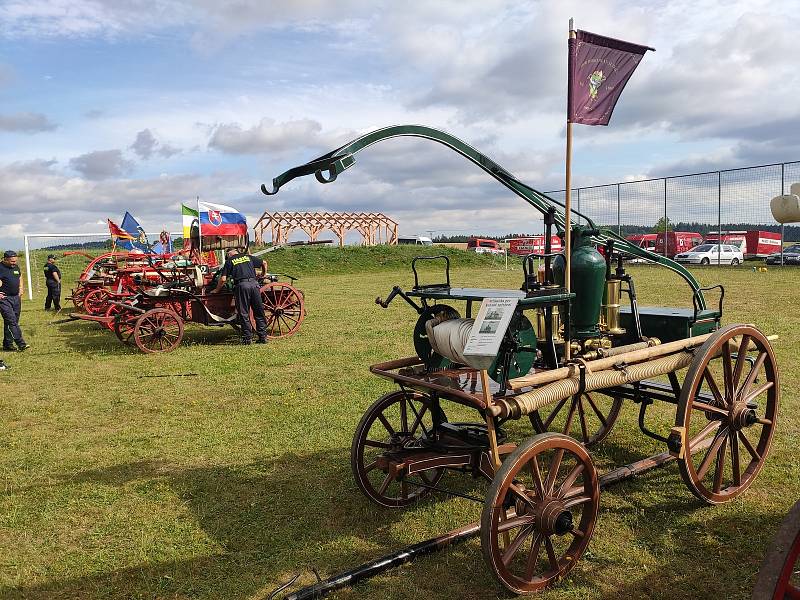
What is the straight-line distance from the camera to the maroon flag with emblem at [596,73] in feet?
12.7

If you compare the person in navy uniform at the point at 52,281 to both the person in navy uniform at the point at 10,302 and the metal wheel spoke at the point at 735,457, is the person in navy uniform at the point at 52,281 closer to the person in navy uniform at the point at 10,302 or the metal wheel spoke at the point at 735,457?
the person in navy uniform at the point at 10,302

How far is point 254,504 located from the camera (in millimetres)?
4547

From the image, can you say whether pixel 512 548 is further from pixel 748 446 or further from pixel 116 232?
pixel 116 232

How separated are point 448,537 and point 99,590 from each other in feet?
6.38

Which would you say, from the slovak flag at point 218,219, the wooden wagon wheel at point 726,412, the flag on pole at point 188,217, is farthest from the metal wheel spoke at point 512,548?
the flag on pole at point 188,217

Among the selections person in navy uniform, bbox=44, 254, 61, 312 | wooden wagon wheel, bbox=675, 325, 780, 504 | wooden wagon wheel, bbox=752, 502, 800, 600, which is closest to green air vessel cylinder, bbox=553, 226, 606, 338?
wooden wagon wheel, bbox=675, 325, 780, 504

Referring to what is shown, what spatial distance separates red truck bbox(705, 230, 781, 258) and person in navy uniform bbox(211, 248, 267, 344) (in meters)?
23.5

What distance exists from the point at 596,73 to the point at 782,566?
2859 mm

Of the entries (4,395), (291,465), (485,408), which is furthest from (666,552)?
(4,395)

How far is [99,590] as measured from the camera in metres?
3.52

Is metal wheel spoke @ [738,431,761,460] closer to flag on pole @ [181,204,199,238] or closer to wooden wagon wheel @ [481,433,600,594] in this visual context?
wooden wagon wheel @ [481,433,600,594]

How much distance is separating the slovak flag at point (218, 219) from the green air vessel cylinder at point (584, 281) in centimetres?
1162

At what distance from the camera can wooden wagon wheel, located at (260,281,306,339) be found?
39.8 ft

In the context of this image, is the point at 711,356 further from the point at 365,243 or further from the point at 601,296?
the point at 365,243
